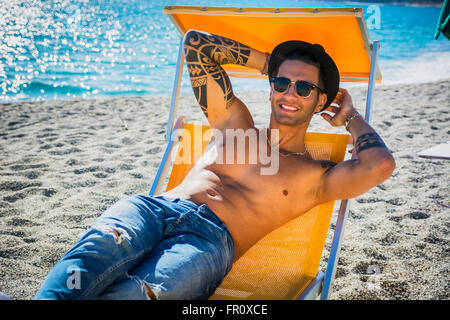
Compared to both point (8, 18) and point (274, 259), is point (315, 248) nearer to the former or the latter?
point (274, 259)

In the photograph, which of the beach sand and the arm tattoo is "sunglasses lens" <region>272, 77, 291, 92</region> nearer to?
the arm tattoo

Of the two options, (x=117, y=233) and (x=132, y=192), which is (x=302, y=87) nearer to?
(x=117, y=233)

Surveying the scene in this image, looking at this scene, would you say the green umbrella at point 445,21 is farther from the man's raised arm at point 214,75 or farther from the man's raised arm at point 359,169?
the man's raised arm at point 214,75

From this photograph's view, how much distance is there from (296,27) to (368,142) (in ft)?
3.26

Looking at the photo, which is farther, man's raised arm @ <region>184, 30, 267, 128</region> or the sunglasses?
man's raised arm @ <region>184, 30, 267, 128</region>

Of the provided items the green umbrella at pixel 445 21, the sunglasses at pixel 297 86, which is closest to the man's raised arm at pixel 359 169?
the sunglasses at pixel 297 86

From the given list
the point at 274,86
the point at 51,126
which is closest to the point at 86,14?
the point at 51,126

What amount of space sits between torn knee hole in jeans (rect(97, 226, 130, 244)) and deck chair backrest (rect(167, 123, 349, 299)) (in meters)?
0.58

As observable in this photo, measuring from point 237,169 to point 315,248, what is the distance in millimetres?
672

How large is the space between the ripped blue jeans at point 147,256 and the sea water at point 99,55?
7318mm

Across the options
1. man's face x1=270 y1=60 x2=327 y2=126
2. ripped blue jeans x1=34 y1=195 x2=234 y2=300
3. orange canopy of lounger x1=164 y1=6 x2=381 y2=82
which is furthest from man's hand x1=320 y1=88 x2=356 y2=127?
ripped blue jeans x1=34 y1=195 x2=234 y2=300

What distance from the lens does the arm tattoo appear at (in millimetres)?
2068

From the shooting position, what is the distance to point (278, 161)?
230 centimetres

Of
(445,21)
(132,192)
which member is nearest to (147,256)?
(132,192)
